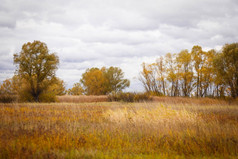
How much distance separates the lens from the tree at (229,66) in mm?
26297

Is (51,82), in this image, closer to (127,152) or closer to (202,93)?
(127,152)

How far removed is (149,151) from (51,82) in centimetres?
2321

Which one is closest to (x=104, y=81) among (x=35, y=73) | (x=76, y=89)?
(x=76, y=89)

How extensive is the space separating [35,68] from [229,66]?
101 feet

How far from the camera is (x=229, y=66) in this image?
27.1 m

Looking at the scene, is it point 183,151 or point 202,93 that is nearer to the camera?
point 183,151

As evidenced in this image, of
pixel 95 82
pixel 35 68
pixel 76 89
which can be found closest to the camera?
pixel 35 68

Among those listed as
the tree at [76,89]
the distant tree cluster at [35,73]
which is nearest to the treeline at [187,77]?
the distant tree cluster at [35,73]

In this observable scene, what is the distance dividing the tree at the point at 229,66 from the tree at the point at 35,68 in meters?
26.7

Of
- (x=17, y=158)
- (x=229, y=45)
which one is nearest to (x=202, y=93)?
(x=229, y=45)

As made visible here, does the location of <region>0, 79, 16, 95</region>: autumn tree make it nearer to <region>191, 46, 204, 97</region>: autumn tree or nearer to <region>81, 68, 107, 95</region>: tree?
<region>81, 68, 107, 95</region>: tree

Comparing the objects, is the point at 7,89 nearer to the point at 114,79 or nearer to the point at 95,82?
the point at 95,82

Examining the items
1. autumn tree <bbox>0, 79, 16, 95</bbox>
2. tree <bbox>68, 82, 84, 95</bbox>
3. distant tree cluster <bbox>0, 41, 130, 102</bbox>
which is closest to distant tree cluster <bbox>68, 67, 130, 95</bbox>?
tree <bbox>68, 82, 84, 95</bbox>

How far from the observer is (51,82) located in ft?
84.2
